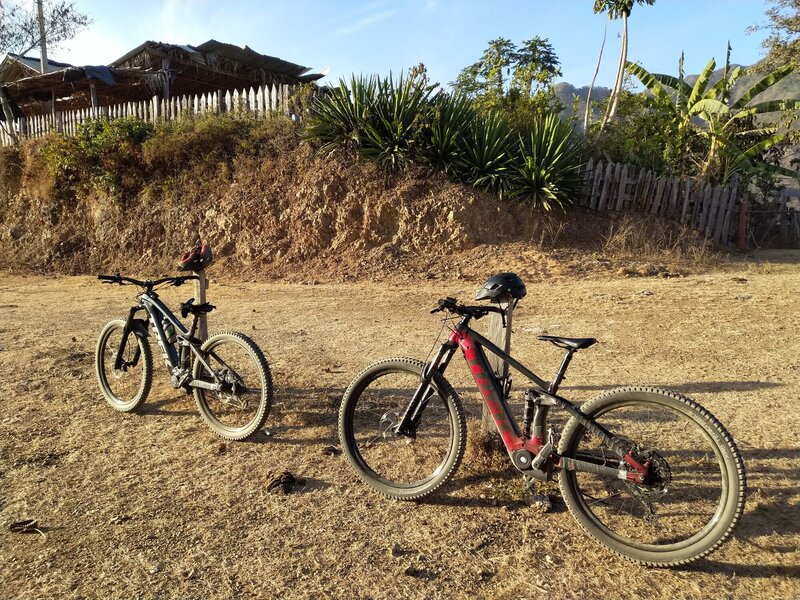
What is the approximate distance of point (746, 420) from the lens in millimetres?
3795

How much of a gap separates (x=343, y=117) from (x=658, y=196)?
7601 millimetres

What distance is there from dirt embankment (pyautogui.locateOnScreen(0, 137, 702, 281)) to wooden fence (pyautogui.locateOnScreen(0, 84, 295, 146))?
5.41ft

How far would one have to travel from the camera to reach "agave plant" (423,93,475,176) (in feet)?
37.7

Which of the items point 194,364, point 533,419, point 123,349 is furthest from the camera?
point 123,349

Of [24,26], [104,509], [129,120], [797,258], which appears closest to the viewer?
[104,509]

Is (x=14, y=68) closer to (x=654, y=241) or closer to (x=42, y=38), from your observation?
(x=42, y=38)

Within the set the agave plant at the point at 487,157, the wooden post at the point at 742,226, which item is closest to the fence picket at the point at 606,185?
the agave plant at the point at 487,157

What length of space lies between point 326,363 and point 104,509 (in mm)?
2634

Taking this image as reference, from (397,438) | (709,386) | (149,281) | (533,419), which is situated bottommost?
(397,438)

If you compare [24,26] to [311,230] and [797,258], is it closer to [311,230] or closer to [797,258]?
[311,230]

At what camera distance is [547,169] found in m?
11.4

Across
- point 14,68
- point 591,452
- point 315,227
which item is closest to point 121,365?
point 591,452

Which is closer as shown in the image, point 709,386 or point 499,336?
point 499,336

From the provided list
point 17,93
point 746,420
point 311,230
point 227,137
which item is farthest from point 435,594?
point 17,93
